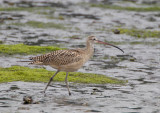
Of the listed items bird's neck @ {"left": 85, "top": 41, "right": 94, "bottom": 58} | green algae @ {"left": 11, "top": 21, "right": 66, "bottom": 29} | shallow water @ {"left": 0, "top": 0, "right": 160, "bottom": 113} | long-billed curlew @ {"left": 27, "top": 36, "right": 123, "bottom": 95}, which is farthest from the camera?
green algae @ {"left": 11, "top": 21, "right": 66, "bottom": 29}

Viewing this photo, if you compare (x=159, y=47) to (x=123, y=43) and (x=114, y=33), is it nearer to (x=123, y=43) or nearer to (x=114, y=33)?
(x=123, y=43)

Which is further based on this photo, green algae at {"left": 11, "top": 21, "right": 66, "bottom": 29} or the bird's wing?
green algae at {"left": 11, "top": 21, "right": 66, "bottom": 29}

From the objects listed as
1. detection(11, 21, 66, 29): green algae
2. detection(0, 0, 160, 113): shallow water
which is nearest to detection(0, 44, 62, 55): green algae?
detection(0, 0, 160, 113): shallow water

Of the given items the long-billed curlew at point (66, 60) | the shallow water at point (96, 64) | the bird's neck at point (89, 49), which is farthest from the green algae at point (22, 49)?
the bird's neck at point (89, 49)

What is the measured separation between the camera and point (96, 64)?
15.6 meters

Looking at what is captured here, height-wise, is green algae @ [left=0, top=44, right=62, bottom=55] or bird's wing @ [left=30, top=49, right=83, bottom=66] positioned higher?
bird's wing @ [left=30, top=49, right=83, bottom=66]

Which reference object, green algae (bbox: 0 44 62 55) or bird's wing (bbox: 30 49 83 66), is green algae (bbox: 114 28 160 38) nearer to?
green algae (bbox: 0 44 62 55)

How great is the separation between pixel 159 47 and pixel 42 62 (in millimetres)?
8515

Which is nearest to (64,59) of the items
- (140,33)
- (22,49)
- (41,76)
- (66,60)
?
(66,60)

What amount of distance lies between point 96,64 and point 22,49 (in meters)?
3.19

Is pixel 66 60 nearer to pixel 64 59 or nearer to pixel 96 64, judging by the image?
pixel 64 59

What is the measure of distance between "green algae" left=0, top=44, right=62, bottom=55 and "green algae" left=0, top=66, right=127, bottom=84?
2532 mm

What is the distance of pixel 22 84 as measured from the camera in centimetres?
1231

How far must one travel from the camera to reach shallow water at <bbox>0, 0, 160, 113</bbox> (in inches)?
420
